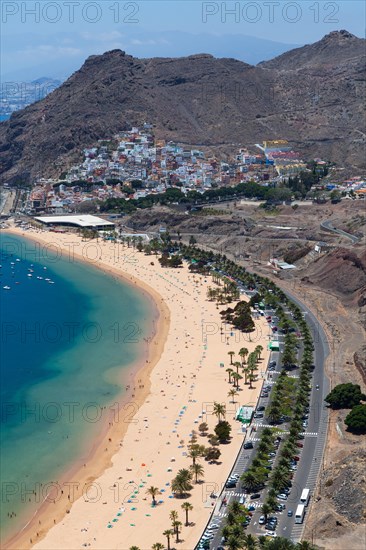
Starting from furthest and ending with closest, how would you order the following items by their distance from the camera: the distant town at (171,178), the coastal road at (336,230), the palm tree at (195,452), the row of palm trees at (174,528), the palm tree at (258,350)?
the distant town at (171,178) → the coastal road at (336,230) → the palm tree at (258,350) → the palm tree at (195,452) → the row of palm trees at (174,528)

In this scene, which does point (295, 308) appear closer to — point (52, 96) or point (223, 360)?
point (223, 360)

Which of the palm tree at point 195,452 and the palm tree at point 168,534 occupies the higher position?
the palm tree at point 195,452

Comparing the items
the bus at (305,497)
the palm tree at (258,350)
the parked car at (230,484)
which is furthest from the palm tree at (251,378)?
the bus at (305,497)

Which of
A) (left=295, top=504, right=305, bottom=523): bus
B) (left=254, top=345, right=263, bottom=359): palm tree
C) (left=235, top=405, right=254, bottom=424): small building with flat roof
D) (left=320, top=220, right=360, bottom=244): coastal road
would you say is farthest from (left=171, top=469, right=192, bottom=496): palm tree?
(left=320, top=220, right=360, bottom=244): coastal road

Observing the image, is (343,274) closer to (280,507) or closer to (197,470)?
(197,470)

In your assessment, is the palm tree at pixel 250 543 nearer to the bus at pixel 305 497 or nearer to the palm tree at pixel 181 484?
the bus at pixel 305 497

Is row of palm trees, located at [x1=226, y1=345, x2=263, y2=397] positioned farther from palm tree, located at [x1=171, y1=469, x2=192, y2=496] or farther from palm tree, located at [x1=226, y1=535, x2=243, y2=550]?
palm tree, located at [x1=226, y1=535, x2=243, y2=550]

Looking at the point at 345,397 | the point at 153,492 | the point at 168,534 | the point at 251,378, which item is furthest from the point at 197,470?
the point at 251,378
